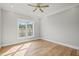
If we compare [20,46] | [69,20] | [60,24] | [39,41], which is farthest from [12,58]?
[69,20]

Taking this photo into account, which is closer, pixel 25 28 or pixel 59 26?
pixel 25 28

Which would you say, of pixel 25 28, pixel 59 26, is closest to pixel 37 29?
pixel 25 28

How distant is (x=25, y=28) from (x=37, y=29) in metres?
0.24

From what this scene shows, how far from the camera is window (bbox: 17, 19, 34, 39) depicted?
4.24ft

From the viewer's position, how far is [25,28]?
1.31 metres

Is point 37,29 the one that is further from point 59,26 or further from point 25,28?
point 59,26

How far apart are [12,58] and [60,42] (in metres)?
0.87

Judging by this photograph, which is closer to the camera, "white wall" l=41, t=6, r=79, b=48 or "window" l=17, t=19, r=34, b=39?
"window" l=17, t=19, r=34, b=39

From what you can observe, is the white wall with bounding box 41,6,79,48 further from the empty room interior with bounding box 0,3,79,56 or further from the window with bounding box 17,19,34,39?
the window with bounding box 17,19,34,39

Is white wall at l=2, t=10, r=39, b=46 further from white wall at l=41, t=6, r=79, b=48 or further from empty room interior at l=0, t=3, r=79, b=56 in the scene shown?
white wall at l=41, t=6, r=79, b=48

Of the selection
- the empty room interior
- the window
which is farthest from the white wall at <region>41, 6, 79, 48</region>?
the window

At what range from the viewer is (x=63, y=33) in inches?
62.3

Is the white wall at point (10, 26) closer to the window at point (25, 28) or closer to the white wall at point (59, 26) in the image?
the window at point (25, 28)

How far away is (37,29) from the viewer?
1428mm
